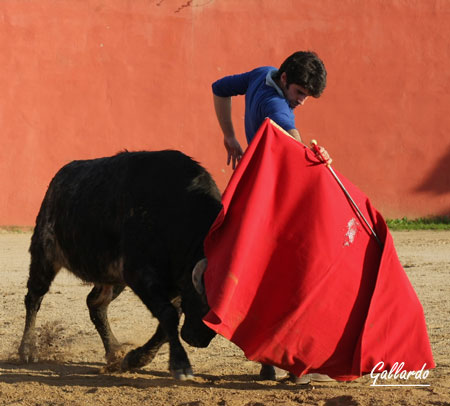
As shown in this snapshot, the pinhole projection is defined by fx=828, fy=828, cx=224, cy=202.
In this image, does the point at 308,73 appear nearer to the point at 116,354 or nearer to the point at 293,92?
the point at 293,92

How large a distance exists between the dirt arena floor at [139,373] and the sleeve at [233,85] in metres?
1.48

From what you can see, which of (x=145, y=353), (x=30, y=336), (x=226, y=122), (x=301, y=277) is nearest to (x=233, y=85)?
(x=226, y=122)

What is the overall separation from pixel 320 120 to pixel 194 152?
5.88 ft

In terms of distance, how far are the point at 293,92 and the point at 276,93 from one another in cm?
12

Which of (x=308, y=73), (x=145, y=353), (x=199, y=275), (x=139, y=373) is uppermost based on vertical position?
(x=308, y=73)

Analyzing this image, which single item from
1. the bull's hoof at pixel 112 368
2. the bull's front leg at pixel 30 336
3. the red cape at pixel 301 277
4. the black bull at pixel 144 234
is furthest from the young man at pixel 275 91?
the bull's front leg at pixel 30 336

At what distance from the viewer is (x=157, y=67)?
11.2 meters

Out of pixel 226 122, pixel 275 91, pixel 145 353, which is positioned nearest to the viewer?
pixel 275 91

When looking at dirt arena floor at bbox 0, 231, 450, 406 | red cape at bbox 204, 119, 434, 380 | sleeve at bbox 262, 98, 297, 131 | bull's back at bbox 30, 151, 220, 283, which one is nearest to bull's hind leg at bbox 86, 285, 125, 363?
dirt arena floor at bbox 0, 231, 450, 406

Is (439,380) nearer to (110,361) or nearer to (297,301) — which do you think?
(297,301)

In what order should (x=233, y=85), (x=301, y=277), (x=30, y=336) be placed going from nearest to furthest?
(x=301, y=277) → (x=233, y=85) → (x=30, y=336)

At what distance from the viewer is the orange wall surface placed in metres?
11.1

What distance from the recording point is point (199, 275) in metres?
3.65

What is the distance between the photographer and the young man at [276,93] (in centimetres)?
378
